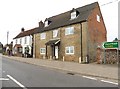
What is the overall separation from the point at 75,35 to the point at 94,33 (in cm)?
290

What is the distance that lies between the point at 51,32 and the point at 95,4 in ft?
30.5

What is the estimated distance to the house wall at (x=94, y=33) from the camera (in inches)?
1351

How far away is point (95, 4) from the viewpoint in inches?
1487

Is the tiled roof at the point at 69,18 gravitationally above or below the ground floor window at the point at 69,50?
above

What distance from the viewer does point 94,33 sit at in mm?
35906

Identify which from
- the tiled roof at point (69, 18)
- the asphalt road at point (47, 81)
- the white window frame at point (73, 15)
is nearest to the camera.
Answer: the asphalt road at point (47, 81)

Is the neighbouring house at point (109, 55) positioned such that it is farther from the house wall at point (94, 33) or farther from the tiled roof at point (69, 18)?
the tiled roof at point (69, 18)

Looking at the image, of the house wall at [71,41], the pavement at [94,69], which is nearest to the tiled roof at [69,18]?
the house wall at [71,41]

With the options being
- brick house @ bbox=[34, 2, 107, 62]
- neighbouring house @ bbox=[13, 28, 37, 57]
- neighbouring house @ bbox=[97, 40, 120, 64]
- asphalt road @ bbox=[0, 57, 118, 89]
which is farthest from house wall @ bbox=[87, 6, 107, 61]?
neighbouring house @ bbox=[13, 28, 37, 57]

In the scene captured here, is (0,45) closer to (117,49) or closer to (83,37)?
(83,37)

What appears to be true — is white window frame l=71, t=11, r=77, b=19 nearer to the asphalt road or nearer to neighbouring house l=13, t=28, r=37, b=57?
neighbouring house l=13, t=28, r=37, b=57

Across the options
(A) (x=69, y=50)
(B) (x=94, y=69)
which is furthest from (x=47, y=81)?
(A) (x=69, y=50)

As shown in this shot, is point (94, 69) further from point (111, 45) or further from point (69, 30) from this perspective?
point (69, 30)

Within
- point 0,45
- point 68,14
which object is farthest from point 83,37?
point 0,45
